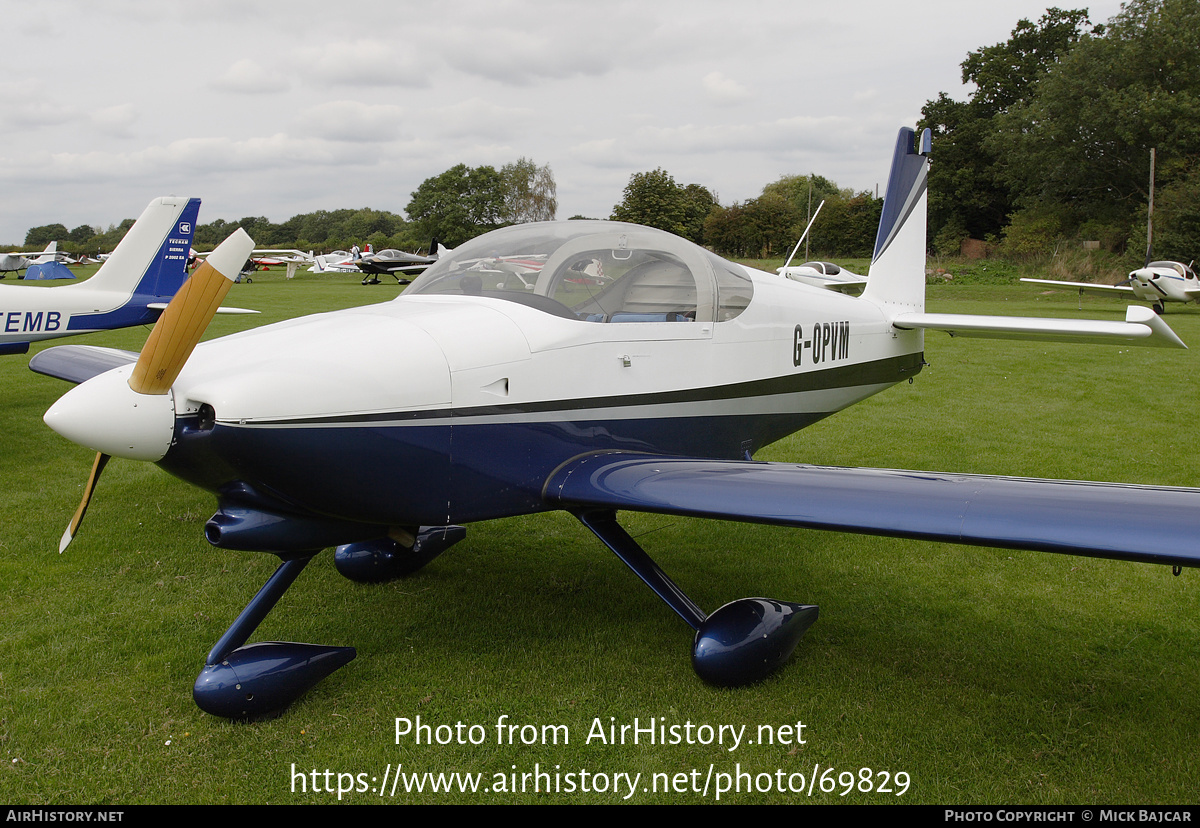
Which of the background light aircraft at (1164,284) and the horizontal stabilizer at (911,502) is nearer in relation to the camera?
the horizontal stabilizer at (911,502)

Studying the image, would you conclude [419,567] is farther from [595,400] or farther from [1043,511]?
[1043,511]

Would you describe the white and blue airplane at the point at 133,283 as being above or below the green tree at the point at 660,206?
below

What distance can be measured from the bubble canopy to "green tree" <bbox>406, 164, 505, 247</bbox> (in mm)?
67605

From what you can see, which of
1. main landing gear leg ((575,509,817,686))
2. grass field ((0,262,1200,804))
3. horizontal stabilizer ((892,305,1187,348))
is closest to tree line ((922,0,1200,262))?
horizontal stabilizer ((892,305,1187,348))

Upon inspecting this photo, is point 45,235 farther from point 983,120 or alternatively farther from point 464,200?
point 983,120

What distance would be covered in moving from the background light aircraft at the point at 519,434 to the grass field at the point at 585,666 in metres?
0.23

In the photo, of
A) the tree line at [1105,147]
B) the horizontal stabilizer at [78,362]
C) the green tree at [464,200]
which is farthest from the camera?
the green tree at [464,200]

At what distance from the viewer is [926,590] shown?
14.0 ft

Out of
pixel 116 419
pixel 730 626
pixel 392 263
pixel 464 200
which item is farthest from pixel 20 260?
pixel 730 626

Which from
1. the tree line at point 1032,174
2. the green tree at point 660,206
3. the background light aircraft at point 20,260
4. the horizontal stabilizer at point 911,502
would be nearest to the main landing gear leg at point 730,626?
the horizontal stabilizer at point 911,502

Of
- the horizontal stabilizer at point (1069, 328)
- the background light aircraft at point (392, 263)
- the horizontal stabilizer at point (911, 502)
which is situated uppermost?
the background light aircraft at point (392, 263)

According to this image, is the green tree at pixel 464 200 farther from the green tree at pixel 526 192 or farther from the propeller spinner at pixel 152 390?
the propeller spinner at pixel 152 390

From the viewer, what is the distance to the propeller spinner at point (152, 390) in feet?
8.06

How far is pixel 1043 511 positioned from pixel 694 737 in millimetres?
1432
